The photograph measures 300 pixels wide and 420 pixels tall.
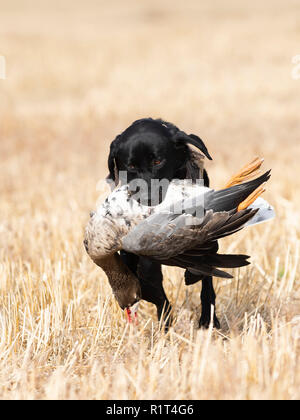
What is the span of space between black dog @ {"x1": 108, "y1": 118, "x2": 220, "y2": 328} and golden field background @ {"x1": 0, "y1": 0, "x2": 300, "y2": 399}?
0.27 meters

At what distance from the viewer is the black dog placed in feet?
10.0

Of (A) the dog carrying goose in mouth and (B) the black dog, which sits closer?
(A) the dog carrying goose in mouth

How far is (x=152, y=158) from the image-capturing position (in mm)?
3078

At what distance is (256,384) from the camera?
240 cm

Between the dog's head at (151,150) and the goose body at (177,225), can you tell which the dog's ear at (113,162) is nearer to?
the dog's head at (151,150)

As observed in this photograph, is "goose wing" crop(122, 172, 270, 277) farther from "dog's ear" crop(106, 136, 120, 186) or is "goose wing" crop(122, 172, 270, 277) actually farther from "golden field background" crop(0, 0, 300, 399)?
"dog's ear" crop(106, 136, 120, 186)

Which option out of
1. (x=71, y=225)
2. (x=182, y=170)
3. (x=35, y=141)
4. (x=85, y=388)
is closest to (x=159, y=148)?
(x=182, y=170)

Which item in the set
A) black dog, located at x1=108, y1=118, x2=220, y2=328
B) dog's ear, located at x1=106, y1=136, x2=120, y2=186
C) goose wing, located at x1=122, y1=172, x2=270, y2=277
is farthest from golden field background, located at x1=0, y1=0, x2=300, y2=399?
dog's ear, located at x1=106, y1=136, x2=120, y2=186

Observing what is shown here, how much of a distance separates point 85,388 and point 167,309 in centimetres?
106

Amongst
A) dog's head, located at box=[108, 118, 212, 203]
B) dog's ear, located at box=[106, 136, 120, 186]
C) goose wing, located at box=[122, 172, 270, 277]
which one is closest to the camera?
goose wing, located at box=[122, 172, 270, 277]

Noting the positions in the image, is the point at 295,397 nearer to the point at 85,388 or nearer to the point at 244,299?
the point at 85,388

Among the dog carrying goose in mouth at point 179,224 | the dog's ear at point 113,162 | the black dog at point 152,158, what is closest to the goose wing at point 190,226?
the dog carrying goose in mouth at point 179,224

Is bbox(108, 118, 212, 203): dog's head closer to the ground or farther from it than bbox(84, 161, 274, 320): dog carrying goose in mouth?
farther from it

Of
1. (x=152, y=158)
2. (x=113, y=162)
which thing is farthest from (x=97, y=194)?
(x=152, y=158)
